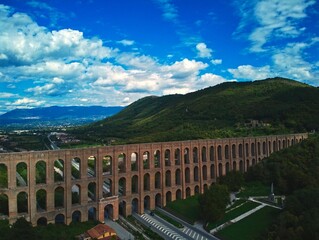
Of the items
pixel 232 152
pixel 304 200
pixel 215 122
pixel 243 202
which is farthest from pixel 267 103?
pixel 304 200

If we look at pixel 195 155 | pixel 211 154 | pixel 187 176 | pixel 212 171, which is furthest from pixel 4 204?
pixel 211 154

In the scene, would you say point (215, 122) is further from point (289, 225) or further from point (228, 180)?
point (289, 225)

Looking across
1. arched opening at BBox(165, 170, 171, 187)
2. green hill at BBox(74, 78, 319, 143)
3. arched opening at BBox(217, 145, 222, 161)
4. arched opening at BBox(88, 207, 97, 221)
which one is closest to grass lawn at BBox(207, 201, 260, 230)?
arched opening at BBox(165, 170, 171, 187)

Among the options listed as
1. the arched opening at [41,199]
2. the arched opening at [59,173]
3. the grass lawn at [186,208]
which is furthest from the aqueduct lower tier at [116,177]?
the grass lawn at [186,208]

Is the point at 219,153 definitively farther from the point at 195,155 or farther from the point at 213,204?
the point at 213,204

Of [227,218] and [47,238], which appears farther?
[227,218]

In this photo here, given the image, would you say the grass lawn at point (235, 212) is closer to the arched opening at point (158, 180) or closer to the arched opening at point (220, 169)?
the arched opening at point (158, 180)
